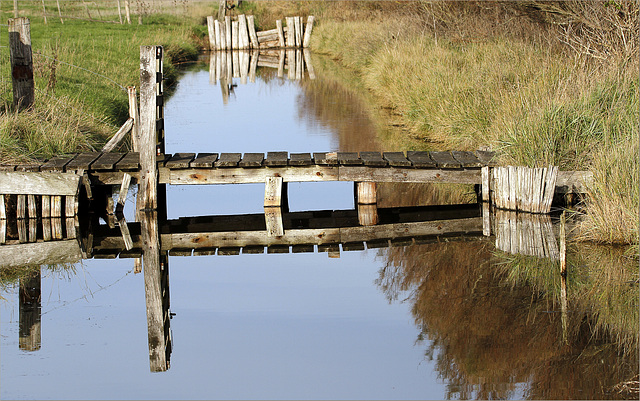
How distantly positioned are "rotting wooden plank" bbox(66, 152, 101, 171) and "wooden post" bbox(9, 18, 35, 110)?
1.45 meters

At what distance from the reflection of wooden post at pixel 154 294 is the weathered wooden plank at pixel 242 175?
47 centimetres

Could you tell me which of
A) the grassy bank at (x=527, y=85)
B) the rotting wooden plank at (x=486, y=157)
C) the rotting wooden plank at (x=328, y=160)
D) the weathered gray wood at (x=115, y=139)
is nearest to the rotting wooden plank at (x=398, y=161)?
the rotting wooden plank at (x=328, y=160)

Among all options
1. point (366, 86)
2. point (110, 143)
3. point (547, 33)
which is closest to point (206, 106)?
point (366, 86)

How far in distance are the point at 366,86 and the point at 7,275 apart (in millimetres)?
13392

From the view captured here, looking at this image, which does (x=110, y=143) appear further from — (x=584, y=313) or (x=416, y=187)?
(x=584, y=313)

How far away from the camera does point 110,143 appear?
9.98 metres

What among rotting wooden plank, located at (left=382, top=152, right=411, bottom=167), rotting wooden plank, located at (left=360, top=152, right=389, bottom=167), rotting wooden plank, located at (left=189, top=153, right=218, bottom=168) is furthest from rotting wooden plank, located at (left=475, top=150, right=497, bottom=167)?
rotting wooden plank, located at (left=189, top=153, right=218, bottom=168)

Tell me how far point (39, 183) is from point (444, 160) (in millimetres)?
4379

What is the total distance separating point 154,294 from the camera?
6840 mm

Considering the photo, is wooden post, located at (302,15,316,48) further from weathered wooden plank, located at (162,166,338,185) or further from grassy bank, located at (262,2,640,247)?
weathered wooden plank, located at (162,166,338,185)

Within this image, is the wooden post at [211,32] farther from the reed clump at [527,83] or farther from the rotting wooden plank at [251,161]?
the rotting wooden plank at [251,161]

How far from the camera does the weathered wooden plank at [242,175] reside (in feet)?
30.9

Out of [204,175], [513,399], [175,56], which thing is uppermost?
[175,56]

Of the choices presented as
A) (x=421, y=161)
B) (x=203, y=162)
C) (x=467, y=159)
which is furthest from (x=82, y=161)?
(x=467, y=159)
